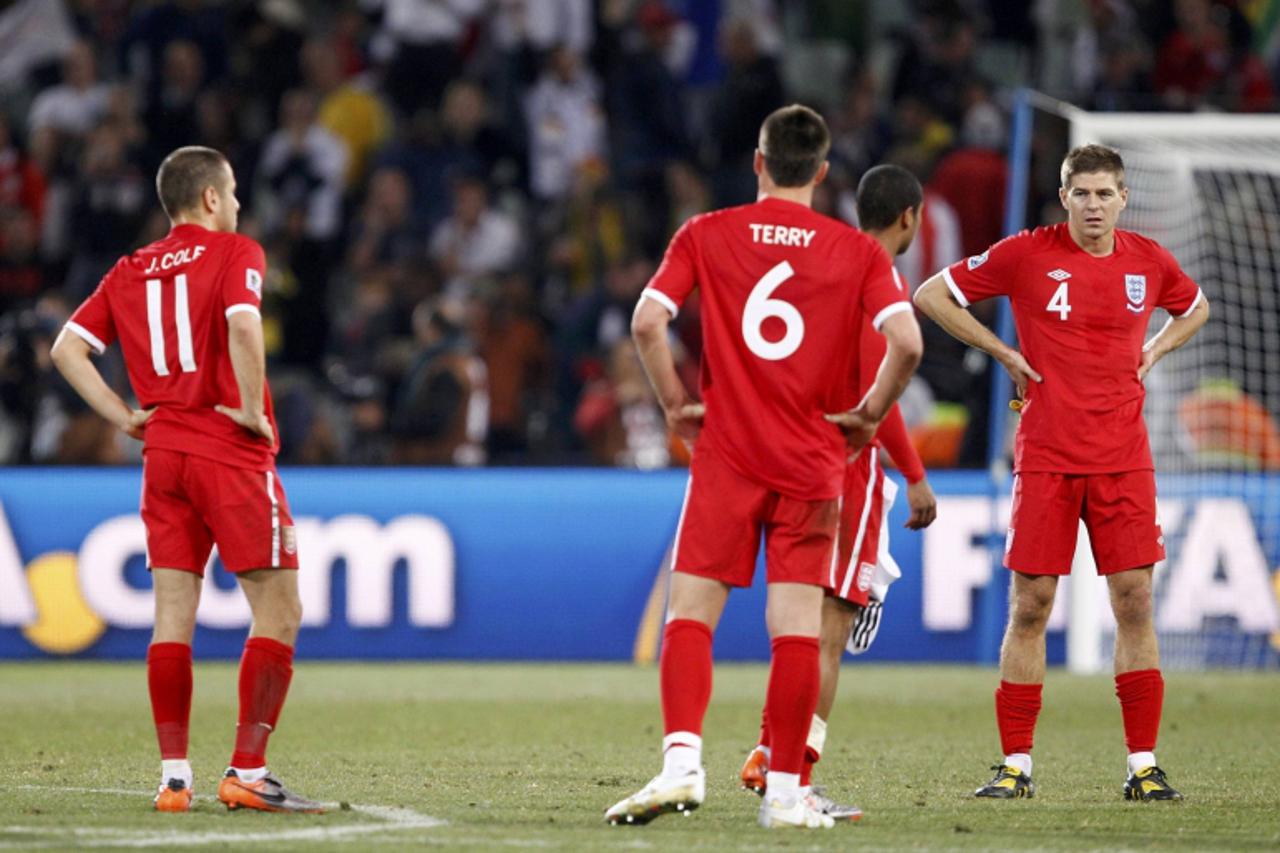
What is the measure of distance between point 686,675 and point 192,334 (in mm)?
1889

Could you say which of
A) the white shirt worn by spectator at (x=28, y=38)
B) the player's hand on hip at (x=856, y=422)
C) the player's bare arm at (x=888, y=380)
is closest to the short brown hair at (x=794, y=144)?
the player's bare arm at (x=888, y=380)

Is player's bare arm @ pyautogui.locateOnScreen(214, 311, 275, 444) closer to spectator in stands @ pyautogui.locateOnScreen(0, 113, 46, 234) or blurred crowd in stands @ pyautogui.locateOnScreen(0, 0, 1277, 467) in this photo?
blurred crowd in stands @ pyautogui.locateOnScreen(0, 0, 1277, 467)

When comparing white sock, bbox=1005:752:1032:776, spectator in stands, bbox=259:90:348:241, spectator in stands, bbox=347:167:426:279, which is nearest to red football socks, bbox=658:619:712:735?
white sock, bbox=1005:752:1032:776

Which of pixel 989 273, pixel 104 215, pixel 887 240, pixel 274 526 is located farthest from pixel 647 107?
pixel 274 526

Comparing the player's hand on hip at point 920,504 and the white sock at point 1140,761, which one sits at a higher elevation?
the player's hand on hip at point 920,504

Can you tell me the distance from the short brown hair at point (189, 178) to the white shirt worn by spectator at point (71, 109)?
11.4 meters

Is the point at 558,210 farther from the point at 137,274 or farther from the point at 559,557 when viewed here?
the point at 137,274

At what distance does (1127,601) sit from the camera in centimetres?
735

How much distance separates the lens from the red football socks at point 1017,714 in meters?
7.22

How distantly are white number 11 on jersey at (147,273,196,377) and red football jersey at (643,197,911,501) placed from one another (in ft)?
4.96

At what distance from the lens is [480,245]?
16.9m

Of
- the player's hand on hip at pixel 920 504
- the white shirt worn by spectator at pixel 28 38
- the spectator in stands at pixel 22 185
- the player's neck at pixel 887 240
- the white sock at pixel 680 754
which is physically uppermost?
the white shirt worn by spectator at pixel 28 38

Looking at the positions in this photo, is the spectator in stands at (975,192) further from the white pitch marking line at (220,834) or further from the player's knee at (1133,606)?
the white pitch marking line at (220,834)

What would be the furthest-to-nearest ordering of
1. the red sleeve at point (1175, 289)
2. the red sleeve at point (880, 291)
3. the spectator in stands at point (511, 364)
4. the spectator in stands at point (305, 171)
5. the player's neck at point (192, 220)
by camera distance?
the spectator in stands at point (305, 171) < the spectator in stands at point (511, 364) < the red sleeve at point (1175, 289) < the player's neck at point (192, 220) < the red sleeve at point (880, 291)
